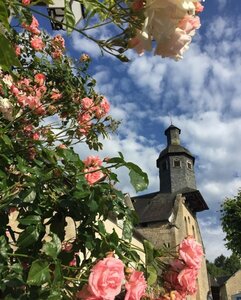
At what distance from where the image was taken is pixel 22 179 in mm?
2219

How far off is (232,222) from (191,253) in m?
25.7

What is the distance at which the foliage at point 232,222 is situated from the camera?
24587 millimetres

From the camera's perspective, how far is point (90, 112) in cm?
433

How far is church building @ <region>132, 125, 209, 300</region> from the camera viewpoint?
28047 millimetres

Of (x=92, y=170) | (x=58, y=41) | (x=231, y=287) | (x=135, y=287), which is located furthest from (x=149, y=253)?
(x=231, y=287)

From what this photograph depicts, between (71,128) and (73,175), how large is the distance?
1931 mm

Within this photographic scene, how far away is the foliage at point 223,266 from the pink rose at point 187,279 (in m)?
87.8

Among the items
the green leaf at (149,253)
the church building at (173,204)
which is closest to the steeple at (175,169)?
the church building at (173,204)

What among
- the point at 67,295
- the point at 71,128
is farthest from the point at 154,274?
the point at 71,128

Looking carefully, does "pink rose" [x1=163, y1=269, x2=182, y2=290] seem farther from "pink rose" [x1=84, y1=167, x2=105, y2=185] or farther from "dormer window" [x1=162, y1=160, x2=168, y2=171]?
"dormer window" [x1=162, y1=160, x2=168, y2=171]

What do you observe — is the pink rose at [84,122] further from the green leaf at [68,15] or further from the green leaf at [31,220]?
the green leaf at [68,15]

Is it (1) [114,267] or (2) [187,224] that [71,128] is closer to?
(1) [114,267]

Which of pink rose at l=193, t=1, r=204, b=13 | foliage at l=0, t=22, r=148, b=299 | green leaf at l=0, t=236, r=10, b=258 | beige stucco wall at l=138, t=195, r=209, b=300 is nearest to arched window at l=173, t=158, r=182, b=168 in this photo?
beige stucco wall at l=138, t=195, r=209, b=300

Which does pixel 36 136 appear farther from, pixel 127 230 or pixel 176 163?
pixel 176 163
